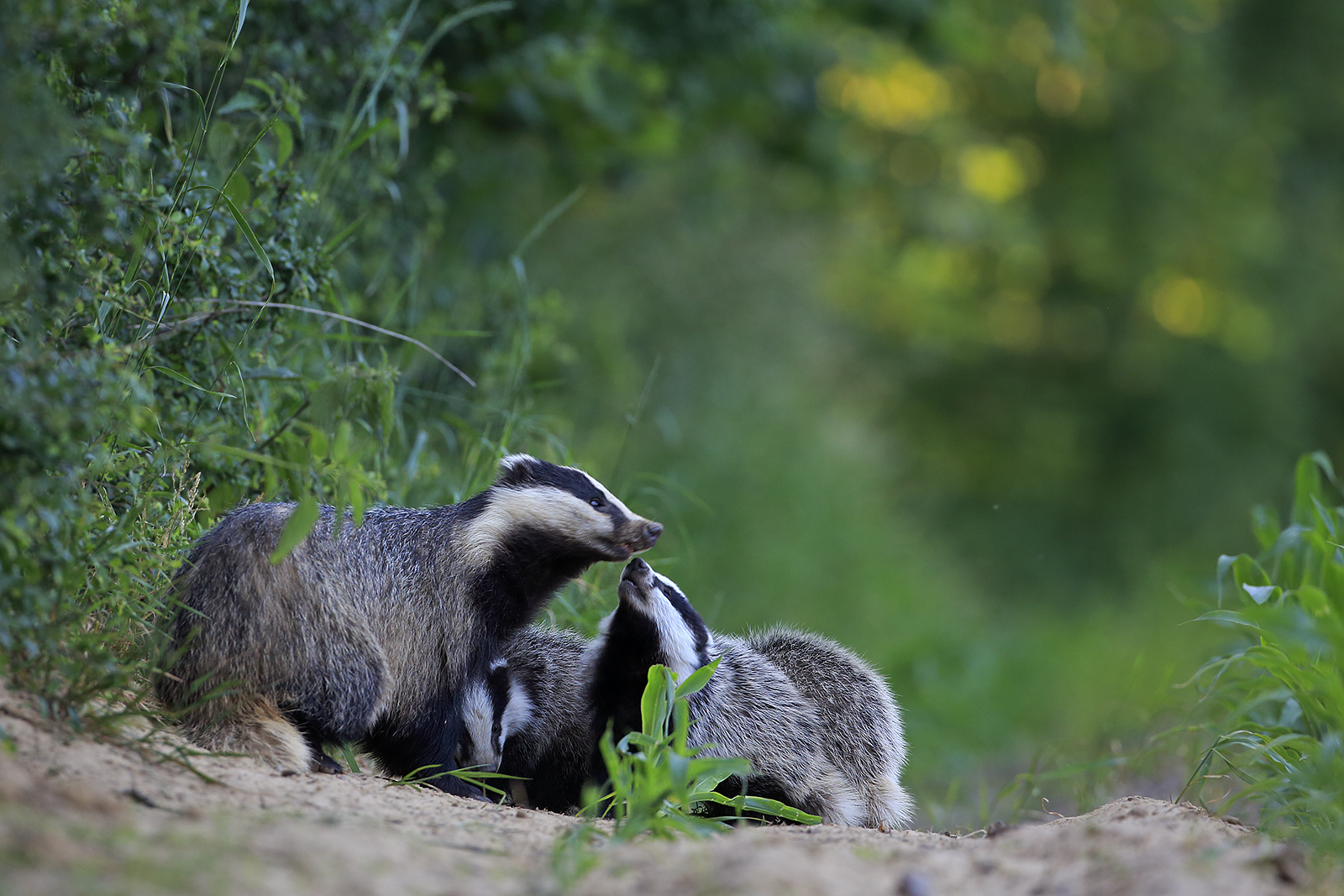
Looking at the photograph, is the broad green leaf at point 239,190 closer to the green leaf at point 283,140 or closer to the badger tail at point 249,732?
the green leaf at point 283,140

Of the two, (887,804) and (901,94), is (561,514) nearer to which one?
(887,804)

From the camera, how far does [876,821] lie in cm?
401

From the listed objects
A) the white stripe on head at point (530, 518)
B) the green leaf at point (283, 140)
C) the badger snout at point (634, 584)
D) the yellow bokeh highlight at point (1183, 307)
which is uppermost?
the green leaf at point (283, 140)

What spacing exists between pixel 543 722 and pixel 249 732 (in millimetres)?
1155

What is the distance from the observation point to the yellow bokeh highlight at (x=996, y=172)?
13922 mm

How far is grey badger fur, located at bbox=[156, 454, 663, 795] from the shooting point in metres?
3.06

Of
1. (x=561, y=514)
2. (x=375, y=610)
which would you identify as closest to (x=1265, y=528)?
(x=561, y=514)

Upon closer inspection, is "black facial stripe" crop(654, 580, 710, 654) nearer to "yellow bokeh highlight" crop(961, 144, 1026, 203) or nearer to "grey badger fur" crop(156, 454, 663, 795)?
"grey badger fur" crop(156, 454, 663, 795)

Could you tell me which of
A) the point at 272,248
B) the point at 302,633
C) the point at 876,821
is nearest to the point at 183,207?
the point at 272,248

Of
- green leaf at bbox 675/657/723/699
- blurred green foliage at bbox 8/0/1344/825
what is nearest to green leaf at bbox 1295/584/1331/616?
blurred green foliage at bbox 8/0/1344/825

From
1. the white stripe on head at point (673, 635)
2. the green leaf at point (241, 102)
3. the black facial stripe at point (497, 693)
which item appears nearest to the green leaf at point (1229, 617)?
the white stripe on head at point (673, 635)

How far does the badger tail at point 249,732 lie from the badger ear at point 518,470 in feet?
3.56

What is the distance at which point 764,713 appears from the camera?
405 centimetres

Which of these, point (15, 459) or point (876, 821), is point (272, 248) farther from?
point (876, 821)
